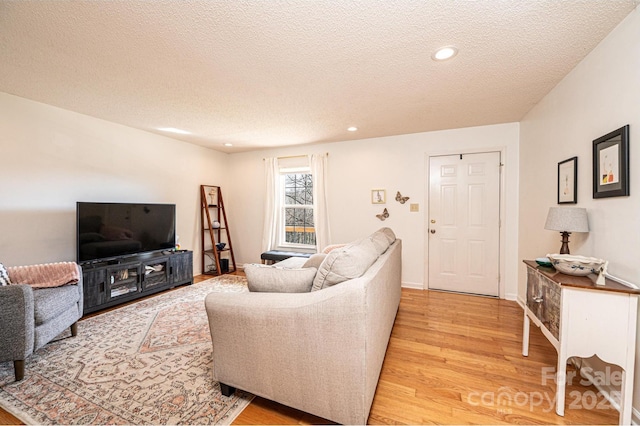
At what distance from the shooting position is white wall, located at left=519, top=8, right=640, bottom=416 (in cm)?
147

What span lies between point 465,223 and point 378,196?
1301mm

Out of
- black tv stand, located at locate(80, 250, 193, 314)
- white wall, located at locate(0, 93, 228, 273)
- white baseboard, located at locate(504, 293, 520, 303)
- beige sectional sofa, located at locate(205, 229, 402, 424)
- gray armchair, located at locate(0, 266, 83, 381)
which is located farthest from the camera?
white baseboard, located at locate(504, 293, 520, 303)

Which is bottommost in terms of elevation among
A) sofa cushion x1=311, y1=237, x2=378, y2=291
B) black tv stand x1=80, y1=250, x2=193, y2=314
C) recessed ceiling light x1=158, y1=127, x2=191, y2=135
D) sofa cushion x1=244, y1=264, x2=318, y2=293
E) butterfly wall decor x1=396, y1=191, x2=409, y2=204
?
black tv stand x1=80, y1=250, x2=193, y2=314

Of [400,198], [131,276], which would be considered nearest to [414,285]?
[400,198]

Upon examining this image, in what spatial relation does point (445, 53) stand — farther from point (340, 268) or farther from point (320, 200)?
point (320, 200)

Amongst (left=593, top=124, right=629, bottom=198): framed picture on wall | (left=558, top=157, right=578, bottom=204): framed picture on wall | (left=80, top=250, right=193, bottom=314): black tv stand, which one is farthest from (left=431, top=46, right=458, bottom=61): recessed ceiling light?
(left=80, top=250, right=193, bottom=314): black tv stand

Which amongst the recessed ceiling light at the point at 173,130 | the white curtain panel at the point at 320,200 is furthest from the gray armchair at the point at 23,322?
the white curtain panel at the point at 320,200

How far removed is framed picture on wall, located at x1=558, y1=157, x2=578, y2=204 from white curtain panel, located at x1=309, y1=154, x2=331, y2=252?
9.78 ft

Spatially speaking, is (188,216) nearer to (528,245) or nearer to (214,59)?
(214,59)

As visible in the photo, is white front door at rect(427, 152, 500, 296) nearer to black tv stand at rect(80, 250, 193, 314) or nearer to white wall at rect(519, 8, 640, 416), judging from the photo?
white wall at rect(519, 8, 640, 416)

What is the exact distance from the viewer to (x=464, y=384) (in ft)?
5.76

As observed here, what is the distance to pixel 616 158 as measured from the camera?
5.20 ft

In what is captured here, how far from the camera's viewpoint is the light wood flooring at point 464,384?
1.48 meters

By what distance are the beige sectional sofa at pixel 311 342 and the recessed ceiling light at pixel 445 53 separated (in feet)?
5.09
